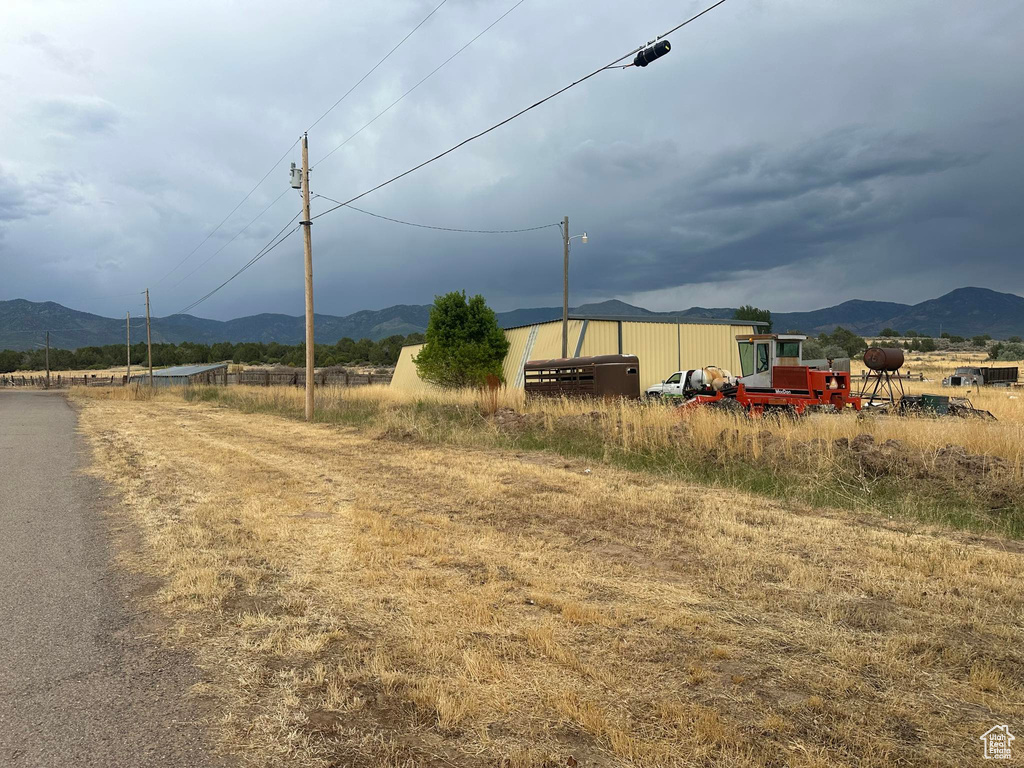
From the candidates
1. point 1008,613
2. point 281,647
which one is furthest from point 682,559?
point 281,647

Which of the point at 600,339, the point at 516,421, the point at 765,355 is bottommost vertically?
the point at 516,421

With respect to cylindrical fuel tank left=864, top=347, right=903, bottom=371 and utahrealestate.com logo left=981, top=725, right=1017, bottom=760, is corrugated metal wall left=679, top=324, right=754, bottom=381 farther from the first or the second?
utahrealestate.com logo left=981, top=725, right=1017, bottom=760

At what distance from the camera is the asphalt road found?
→ 128 inches

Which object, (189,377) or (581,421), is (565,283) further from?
(189,377)

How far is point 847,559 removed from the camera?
6.38 meters

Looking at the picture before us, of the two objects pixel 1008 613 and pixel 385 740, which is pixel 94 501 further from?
pixel 1008 613

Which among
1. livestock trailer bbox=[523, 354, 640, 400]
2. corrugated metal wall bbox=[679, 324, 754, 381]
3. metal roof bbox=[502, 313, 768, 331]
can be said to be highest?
metal roof bbox=[502, 313, 768, 331]

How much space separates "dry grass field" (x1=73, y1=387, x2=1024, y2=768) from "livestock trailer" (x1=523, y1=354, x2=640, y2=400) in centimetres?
946

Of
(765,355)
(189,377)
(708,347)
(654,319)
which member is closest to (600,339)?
(654,319)

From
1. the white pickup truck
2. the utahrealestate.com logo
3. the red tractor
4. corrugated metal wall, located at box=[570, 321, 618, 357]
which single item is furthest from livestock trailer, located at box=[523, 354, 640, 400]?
the utahrealestate.com logo

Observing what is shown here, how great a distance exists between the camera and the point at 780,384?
18.1 metres

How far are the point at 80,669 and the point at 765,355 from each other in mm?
18740

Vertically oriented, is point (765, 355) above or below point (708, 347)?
below

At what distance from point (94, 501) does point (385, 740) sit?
8305 mm
